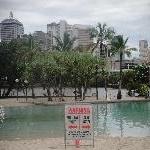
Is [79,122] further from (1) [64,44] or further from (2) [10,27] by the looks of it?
(2) [10,27]

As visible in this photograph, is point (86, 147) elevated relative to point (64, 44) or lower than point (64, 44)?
lower

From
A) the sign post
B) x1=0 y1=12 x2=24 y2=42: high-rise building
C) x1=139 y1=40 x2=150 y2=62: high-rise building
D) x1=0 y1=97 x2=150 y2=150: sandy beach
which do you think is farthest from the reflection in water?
x1=0 y1=12 x2=24 y2=42: high-rise building

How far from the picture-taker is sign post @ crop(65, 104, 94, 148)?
13.3 metres

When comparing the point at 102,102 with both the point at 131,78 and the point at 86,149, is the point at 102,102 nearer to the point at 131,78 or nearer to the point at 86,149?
the point at 131,78

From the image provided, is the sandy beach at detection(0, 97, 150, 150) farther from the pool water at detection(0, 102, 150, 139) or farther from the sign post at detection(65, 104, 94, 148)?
the pool water at detection(0, 102, 150, 139)

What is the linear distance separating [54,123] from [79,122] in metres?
13.2

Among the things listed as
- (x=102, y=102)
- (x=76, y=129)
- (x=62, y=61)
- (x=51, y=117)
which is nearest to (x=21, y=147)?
(x=76, y=129)

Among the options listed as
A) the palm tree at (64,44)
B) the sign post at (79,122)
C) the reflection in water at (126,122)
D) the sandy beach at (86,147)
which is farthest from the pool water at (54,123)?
the palm tree at (64,44)

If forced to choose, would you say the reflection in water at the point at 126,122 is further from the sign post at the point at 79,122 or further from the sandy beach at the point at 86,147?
the sign post at the point at 79,122

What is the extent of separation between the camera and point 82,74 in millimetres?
46469

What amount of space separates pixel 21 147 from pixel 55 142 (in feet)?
5.99

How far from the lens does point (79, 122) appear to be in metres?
13.3

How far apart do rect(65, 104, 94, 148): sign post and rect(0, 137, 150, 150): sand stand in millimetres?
2176

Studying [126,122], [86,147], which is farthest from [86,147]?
[126,122]
